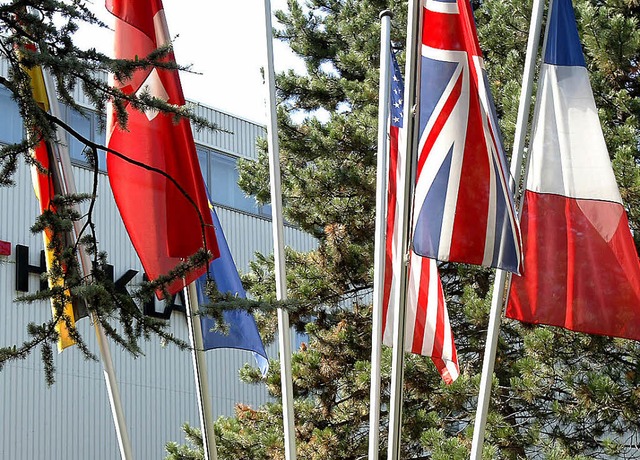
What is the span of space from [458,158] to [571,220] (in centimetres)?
152

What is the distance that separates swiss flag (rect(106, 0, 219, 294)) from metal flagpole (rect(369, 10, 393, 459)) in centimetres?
178

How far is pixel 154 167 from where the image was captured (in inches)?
362

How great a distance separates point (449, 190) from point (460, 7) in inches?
63.7

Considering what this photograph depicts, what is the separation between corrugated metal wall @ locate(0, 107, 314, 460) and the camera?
22141mm

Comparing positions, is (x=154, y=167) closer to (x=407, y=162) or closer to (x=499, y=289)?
(x=407, y=162)

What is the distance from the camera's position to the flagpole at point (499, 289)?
414 inches

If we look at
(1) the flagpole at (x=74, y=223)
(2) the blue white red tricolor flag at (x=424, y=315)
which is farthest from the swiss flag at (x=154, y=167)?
(2) the blue white red tricolor flag at (x=424, y=315)

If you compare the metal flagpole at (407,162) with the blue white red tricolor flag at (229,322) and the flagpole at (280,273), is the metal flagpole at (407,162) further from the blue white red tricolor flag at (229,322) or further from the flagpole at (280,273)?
the blue white red tricolor flag at (229,322)

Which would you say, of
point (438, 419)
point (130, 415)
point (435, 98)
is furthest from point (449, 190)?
point (130, 415)

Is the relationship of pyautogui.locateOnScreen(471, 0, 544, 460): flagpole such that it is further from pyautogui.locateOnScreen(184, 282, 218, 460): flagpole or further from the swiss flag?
the swiss flag

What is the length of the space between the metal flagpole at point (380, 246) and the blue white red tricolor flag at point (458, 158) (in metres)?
1.22

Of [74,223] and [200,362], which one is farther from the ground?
[74,223]

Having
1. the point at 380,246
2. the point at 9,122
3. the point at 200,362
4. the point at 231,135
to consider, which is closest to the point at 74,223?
the point at 200,362

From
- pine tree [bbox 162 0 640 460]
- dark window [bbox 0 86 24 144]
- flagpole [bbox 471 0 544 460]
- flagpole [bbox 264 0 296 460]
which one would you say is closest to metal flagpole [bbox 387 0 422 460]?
flagpole [bbox 471 0 544 460]
